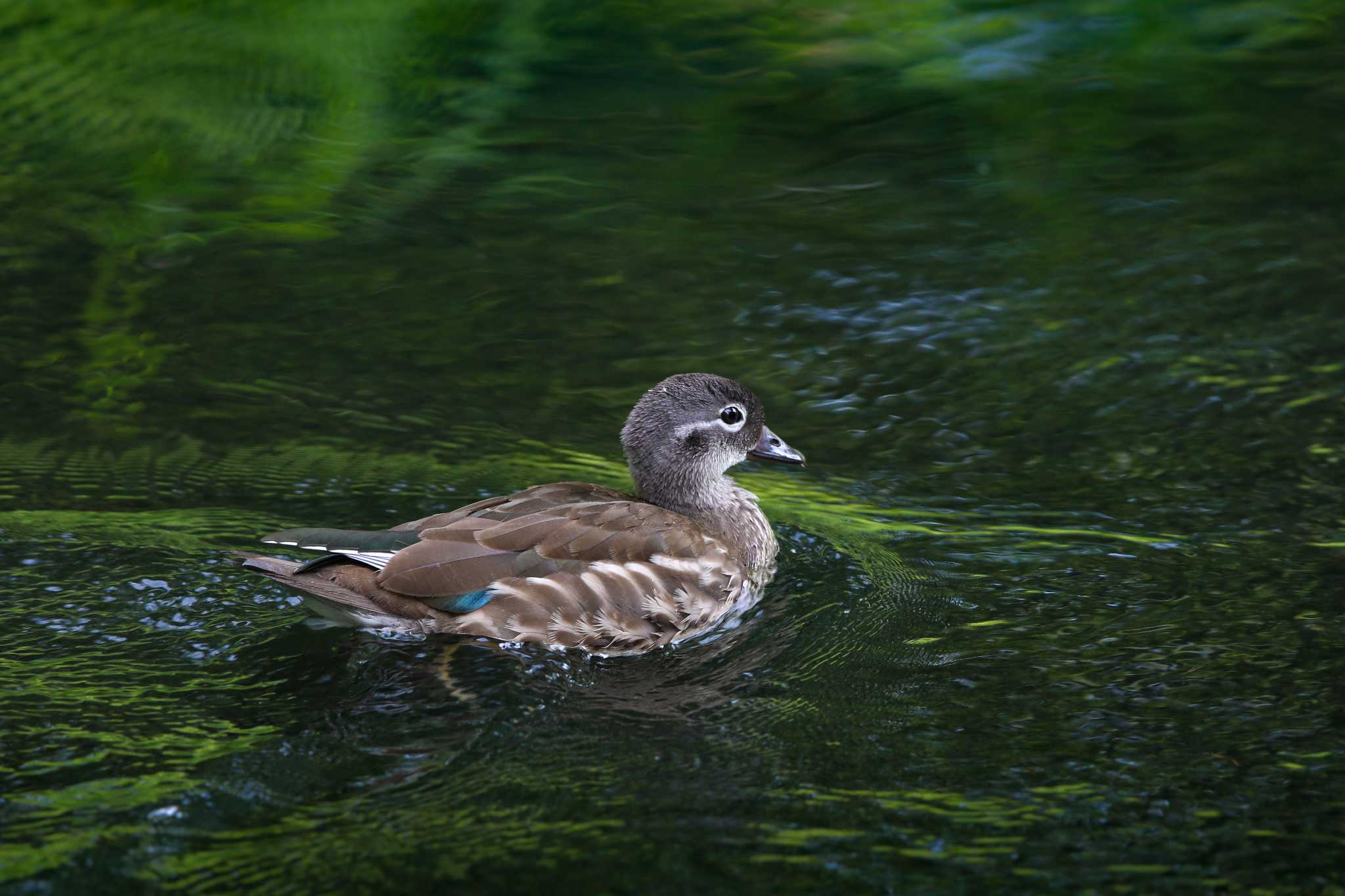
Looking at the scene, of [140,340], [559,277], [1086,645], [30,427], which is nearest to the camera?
[1086,645]

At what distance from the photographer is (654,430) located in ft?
24.8

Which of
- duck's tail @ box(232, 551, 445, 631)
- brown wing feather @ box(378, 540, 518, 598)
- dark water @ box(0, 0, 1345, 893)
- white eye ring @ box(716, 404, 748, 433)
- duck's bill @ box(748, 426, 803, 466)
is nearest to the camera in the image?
dark water @ box(0, 0, 1345, 893)

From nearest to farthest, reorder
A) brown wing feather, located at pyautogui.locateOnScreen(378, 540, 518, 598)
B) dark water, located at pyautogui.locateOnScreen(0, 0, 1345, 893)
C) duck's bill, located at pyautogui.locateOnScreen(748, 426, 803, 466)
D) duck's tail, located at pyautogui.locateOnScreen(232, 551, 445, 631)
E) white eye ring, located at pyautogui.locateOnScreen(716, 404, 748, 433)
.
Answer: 1. dark water, located at pyautogui.locateOnScreen(0, 0, 1345, 893)
2. duck's tail, located at pyautogui.locateOnScreen(232, 551, 445, 631)
3. brown wing feather, located at pyautogui.locateOnScreen(378, 540, 518, 598)
4. white eye ring, located at pyautogui.locateOnScreen(716, 404, 748, 433)
5. duck's bill, located at pyautogui.locateOnScreen(748, 426, 803, 466)

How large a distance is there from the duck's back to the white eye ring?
0.65 metres

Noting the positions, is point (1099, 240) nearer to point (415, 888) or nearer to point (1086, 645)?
point (1086, 645)

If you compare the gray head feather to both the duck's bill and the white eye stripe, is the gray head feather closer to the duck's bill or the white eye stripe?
the white eye stripe

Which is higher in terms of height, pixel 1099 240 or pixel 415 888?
pixel 1099 240

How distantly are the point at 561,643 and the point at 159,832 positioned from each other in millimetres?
2121

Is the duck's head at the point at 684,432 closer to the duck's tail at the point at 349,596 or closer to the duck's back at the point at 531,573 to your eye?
the duck's back at the point at 531,573

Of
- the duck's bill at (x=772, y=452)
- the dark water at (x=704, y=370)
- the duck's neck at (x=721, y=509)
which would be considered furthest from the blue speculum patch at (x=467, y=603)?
the duck's bill at (x=772, y=452)

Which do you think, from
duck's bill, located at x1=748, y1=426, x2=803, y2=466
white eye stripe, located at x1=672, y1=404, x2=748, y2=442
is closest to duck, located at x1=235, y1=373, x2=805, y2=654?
white eye stripe, located at x1=672, y1=404, x2=748, y2=442

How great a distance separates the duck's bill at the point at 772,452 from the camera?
25.7 ft

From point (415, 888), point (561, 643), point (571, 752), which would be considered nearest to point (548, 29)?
point (561, 643)

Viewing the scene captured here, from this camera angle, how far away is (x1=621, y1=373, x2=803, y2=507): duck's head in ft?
24.8
